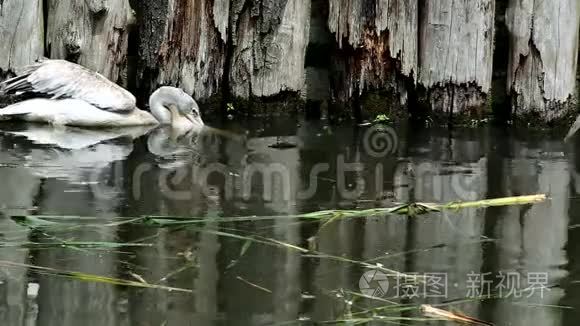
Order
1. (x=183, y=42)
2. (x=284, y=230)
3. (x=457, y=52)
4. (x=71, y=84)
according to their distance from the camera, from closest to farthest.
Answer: (x=284, y=230), (x=71, y=84), (x=457, y=52), (x=183, y=42)

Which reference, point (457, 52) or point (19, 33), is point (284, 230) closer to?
point (457, 52)

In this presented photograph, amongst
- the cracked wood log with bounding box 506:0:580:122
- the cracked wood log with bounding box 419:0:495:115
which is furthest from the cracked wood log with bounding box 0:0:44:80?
the cracked wood log with bounding box 506:0:580:122

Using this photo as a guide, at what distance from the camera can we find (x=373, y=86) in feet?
24.9

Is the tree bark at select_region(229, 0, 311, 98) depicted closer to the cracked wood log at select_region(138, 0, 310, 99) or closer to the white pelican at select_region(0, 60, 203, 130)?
the cracked wood log at select_region(138, 0, 310, 99)

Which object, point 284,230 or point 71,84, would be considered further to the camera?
point 71,84

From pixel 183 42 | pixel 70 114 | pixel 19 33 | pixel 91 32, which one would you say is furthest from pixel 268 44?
pixel 19 33

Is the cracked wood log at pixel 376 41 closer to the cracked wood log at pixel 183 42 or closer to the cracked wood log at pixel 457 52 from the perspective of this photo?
the cracked wood log at pixel 457 52

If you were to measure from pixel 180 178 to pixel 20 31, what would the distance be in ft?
7.60

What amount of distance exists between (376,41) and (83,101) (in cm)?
216

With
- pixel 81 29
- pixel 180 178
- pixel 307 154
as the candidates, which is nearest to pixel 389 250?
pixel 180 178

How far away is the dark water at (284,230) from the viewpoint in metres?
3.72

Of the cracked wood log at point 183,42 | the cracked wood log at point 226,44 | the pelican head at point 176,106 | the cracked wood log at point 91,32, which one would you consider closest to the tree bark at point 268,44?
the cracked wood log at point 226,44

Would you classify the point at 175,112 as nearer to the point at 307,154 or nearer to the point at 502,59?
the point at 307,154

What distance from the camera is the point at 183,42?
7.55 m
